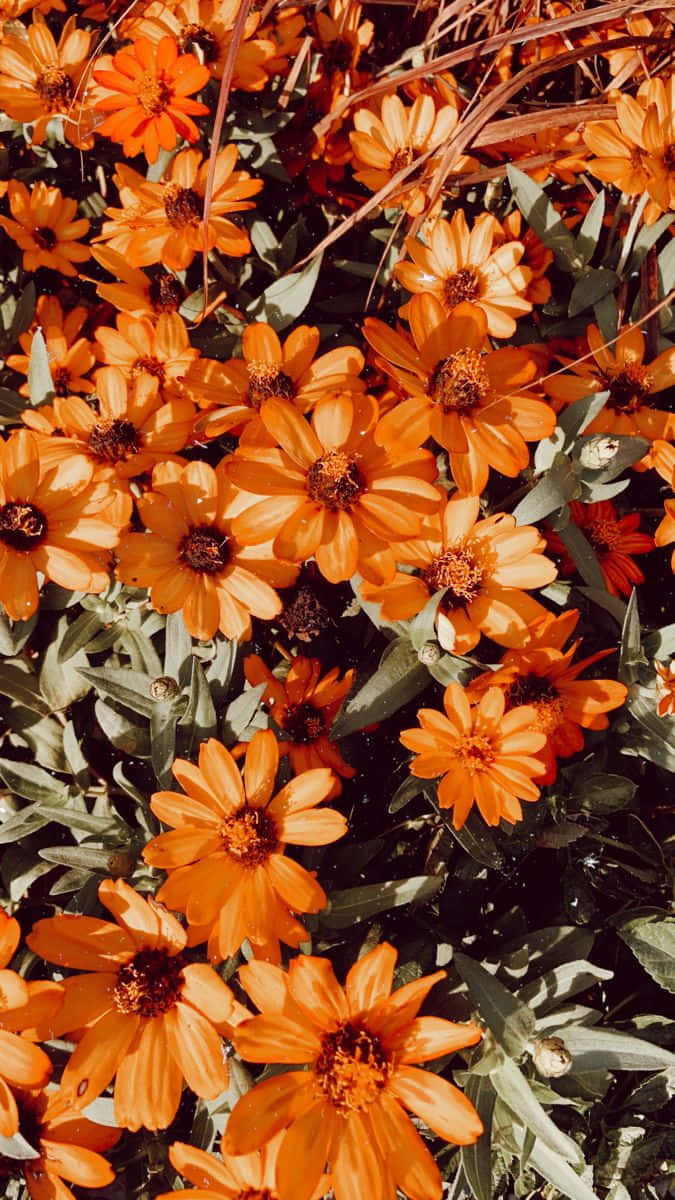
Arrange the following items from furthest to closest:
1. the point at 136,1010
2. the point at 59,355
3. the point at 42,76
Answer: the point at 42,76 < the point at 59,355 < the point at 136,1010

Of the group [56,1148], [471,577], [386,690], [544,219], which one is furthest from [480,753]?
[544,219]

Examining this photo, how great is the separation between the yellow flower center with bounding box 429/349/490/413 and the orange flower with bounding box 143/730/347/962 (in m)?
0.60

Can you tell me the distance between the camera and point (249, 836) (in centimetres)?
133

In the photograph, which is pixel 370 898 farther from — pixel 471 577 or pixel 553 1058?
pixel 471 577

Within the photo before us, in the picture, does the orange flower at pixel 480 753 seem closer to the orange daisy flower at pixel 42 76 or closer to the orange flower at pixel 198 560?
the orange flower at pixel 198 560

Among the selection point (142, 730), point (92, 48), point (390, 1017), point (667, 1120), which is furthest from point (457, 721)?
point (92, 48)

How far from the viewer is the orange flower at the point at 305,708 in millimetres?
1585

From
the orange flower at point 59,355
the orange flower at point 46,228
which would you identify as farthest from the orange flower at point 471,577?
the orange flower at point 46,228

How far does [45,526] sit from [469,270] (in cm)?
97

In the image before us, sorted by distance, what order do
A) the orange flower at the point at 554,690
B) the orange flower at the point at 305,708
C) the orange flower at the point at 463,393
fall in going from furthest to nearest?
the orange flower at the point at 305,708, the orange flower at the point at 554,690, the orange flower at the point at 463,393

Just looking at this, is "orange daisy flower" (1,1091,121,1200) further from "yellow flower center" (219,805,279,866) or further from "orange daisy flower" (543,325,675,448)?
"orange daisy flower" (543,325,675,448)

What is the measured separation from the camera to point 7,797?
1.68 m

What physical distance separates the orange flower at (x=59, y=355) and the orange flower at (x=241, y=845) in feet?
3.46

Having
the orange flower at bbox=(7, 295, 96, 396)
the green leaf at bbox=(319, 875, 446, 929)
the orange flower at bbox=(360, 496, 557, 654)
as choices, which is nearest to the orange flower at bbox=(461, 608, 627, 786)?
the orange flower at bbox=(360, 496, 557, 654)
